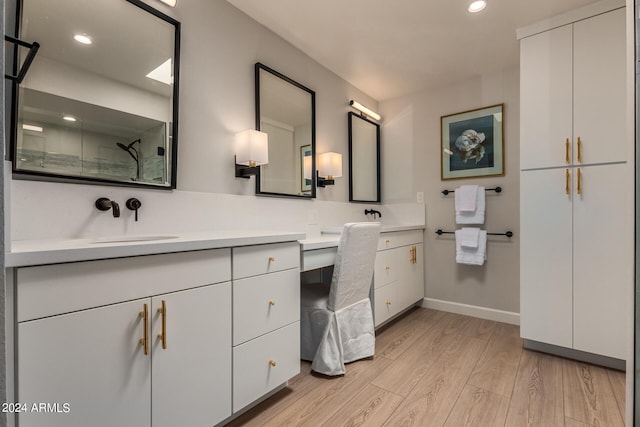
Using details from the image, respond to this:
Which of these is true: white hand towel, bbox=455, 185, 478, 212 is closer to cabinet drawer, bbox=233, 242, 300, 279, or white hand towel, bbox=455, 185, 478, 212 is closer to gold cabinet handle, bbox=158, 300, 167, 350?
cabinet drawer, bbox=233, 242, 300, 279

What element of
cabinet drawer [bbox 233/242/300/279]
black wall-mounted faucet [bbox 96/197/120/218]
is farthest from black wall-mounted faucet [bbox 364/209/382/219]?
black wall-mounted faucet [bbox 96/197/120/218]

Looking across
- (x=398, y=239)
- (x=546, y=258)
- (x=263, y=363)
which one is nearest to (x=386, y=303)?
(x=398, y=239)

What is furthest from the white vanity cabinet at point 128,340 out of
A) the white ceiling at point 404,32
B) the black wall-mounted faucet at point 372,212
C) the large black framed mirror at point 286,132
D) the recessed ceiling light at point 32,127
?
the black wall-mounted faucet at point 372,212

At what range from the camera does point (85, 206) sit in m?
1.31

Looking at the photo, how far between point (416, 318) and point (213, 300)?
219cm

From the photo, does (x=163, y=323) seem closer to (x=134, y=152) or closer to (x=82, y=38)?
(x=134, y=152)

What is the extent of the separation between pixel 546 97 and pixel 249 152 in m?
2.06

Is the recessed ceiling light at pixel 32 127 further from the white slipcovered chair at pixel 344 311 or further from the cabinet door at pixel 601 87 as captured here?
the cabinet door at pixel 601 87

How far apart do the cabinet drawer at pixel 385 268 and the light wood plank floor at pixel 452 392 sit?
469 mm

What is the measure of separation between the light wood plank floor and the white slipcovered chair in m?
0.09

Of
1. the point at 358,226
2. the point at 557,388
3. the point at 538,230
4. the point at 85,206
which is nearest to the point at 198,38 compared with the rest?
the point at 85,206

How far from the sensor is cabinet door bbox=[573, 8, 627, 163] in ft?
5.95

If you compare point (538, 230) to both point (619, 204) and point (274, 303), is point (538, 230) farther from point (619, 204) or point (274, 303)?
point (274, 303)

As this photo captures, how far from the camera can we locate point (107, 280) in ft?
3.07
